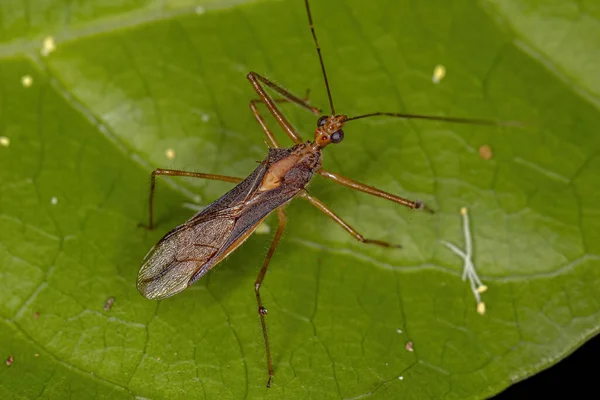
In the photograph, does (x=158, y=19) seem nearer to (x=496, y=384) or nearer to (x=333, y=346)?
(x=333, y=346)

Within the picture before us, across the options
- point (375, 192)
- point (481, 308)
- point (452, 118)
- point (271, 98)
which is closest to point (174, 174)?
point (271, 98)

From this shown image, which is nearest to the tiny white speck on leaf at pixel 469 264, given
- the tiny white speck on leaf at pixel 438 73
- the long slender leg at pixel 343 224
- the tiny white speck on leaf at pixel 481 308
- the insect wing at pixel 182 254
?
the tiny white speck on leaf at pixel 481 308

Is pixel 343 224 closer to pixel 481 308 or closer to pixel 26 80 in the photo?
pixel 481 308

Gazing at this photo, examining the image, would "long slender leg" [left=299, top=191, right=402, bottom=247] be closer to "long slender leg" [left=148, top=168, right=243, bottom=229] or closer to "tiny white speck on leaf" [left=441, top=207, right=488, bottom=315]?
"tiny white speck on leaf" [left=441, top=207, right=488, bottom=315]

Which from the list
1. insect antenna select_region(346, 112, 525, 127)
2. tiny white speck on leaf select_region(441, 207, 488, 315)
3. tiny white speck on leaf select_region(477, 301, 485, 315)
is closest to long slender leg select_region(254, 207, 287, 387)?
insect antenna select_region(346, 112, 525, 127)

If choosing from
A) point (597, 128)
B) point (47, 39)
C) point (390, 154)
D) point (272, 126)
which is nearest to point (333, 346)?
point (390, 154)

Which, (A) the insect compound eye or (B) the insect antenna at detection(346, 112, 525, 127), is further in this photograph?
(A) the insect compound eye
